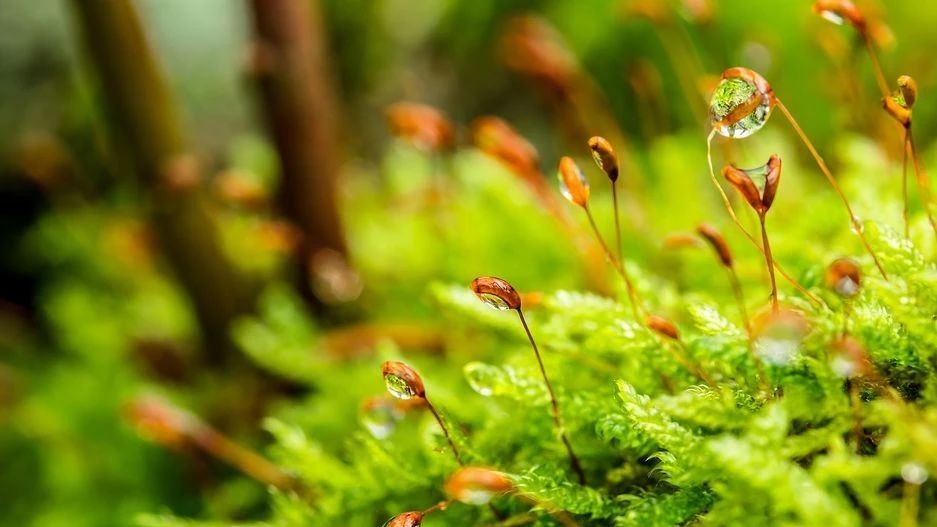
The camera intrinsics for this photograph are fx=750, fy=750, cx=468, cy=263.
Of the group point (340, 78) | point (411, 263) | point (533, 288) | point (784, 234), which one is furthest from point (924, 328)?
point (340, 78)

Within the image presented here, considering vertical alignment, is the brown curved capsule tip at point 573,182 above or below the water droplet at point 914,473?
above

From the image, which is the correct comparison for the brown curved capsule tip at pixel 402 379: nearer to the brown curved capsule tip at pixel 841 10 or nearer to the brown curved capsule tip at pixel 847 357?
the brown curved capsule tip at pixel 847 357

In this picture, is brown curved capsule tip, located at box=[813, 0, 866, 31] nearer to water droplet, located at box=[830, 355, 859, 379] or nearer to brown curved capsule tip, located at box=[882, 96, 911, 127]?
brown curved capsule tip, located at box=[882, 96, 911, 127]

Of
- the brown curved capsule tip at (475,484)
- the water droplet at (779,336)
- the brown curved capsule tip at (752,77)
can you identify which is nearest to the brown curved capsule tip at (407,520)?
the brown curved capsule tip at (475,484)

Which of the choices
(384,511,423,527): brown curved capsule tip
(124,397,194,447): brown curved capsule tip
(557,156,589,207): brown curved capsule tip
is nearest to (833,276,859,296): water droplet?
(557,156,589,207): brown curved capsule tip

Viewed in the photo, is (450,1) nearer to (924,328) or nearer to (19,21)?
(19,21)
